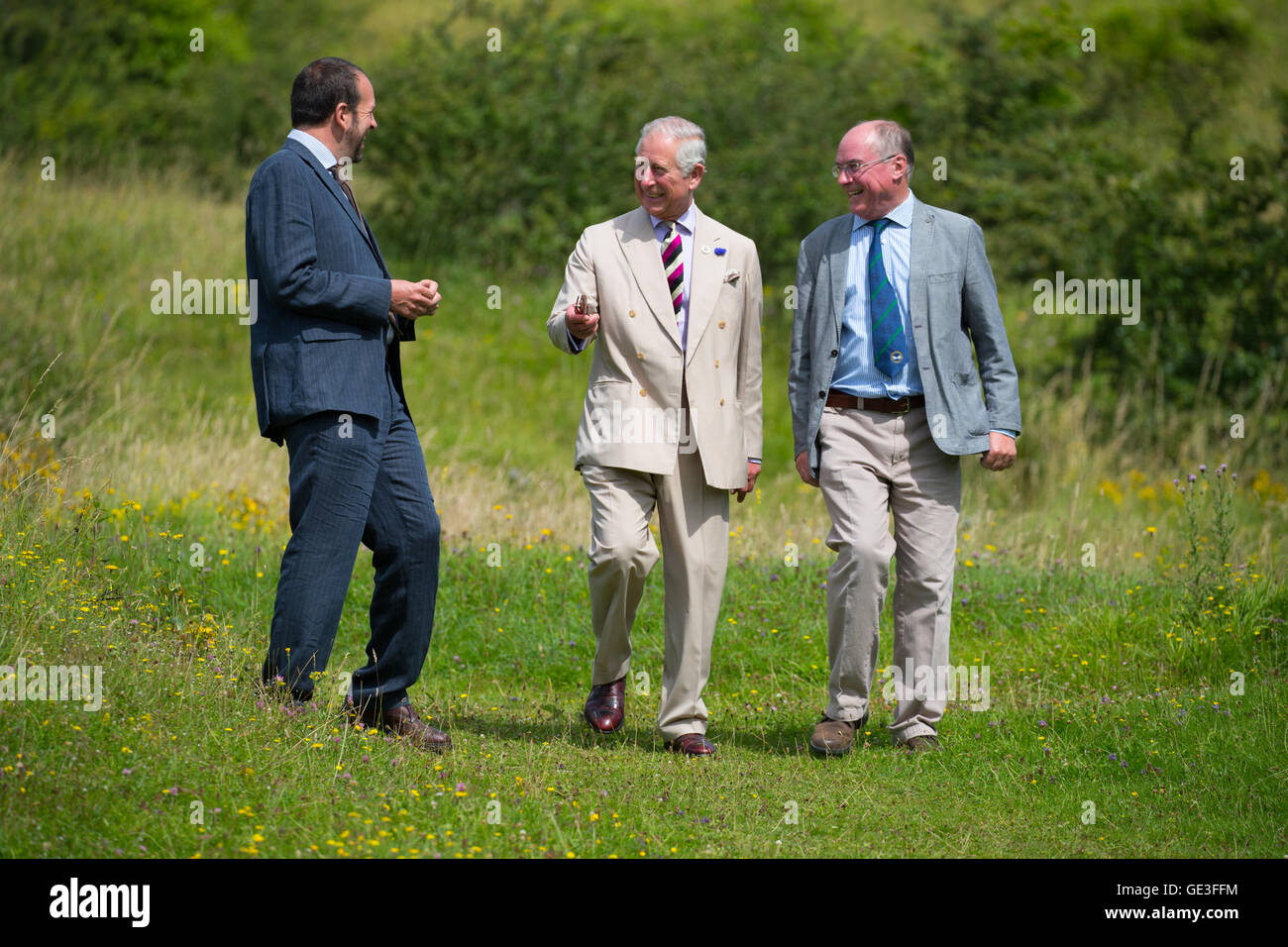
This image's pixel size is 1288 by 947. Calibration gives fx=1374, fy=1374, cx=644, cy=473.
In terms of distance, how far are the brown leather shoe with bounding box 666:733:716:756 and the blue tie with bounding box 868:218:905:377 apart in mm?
1683

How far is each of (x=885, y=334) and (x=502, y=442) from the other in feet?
21.1

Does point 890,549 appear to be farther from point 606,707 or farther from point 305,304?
point 305,304

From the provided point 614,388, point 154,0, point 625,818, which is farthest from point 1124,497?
point 154,0

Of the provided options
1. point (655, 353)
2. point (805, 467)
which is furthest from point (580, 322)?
point (805, 467)

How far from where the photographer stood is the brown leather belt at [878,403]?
18.5ft

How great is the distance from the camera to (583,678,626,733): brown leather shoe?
584cm

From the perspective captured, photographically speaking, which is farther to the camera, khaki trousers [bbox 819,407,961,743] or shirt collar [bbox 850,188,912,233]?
shirt collar [bbox 850,188,912,233]

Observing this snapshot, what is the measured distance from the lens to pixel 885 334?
5.65 m

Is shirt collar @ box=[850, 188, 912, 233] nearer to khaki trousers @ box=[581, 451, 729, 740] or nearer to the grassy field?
khaki trousers @ box=[581, 451, 729, 740]

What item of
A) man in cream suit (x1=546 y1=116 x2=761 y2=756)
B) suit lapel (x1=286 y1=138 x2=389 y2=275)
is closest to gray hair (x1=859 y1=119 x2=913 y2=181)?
man in cream suit (x1=546 y1=116 x2=761 y2=756)

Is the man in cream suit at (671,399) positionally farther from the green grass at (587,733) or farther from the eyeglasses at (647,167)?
the green grass at (587,733)

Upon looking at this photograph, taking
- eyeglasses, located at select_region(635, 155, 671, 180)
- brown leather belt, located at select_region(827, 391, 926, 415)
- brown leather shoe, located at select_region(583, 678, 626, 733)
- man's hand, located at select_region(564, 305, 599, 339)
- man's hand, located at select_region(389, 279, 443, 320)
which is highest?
eyeglasses, located at select_region(635, 155, 671, 180)

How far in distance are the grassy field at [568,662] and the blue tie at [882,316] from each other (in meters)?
1.61

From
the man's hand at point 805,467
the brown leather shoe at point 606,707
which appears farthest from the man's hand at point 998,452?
the brown leather shoe at point 606,707
